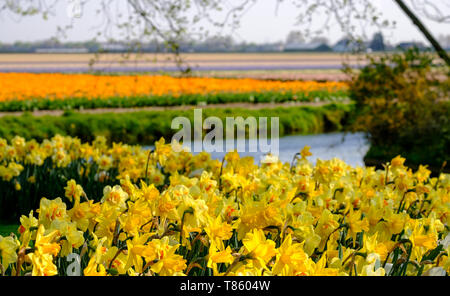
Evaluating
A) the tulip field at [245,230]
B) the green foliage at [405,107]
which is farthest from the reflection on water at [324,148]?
the tulip field at [245,230]

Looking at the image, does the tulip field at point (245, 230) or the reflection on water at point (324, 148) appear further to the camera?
the reflection on water at point (324, 148)

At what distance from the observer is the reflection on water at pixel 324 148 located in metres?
11.0

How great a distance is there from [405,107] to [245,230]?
8.66 metres

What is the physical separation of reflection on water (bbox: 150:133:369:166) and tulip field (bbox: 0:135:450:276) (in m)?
6.90

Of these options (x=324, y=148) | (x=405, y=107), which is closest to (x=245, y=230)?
(x=405, y=107)

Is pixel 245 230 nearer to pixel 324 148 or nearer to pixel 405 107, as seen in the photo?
pixel 405 107

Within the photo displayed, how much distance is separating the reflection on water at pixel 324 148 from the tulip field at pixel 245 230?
6903mm

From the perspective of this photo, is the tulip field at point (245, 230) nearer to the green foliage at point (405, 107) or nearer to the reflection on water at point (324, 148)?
the green foliage at point (405, 107)

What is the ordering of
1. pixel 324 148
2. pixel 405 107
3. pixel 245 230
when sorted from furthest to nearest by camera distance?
pixel 324 148
pixel 405 107
pixel 245 230

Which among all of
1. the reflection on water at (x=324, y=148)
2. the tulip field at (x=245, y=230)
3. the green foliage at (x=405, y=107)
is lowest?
the reflection on water at (x=324, y=148)

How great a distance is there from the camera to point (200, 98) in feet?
53.8

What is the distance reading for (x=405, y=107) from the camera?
1025 cm

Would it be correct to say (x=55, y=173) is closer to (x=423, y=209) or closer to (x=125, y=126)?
(x=423, y=209)

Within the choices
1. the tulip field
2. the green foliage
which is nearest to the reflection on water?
the green foliage
